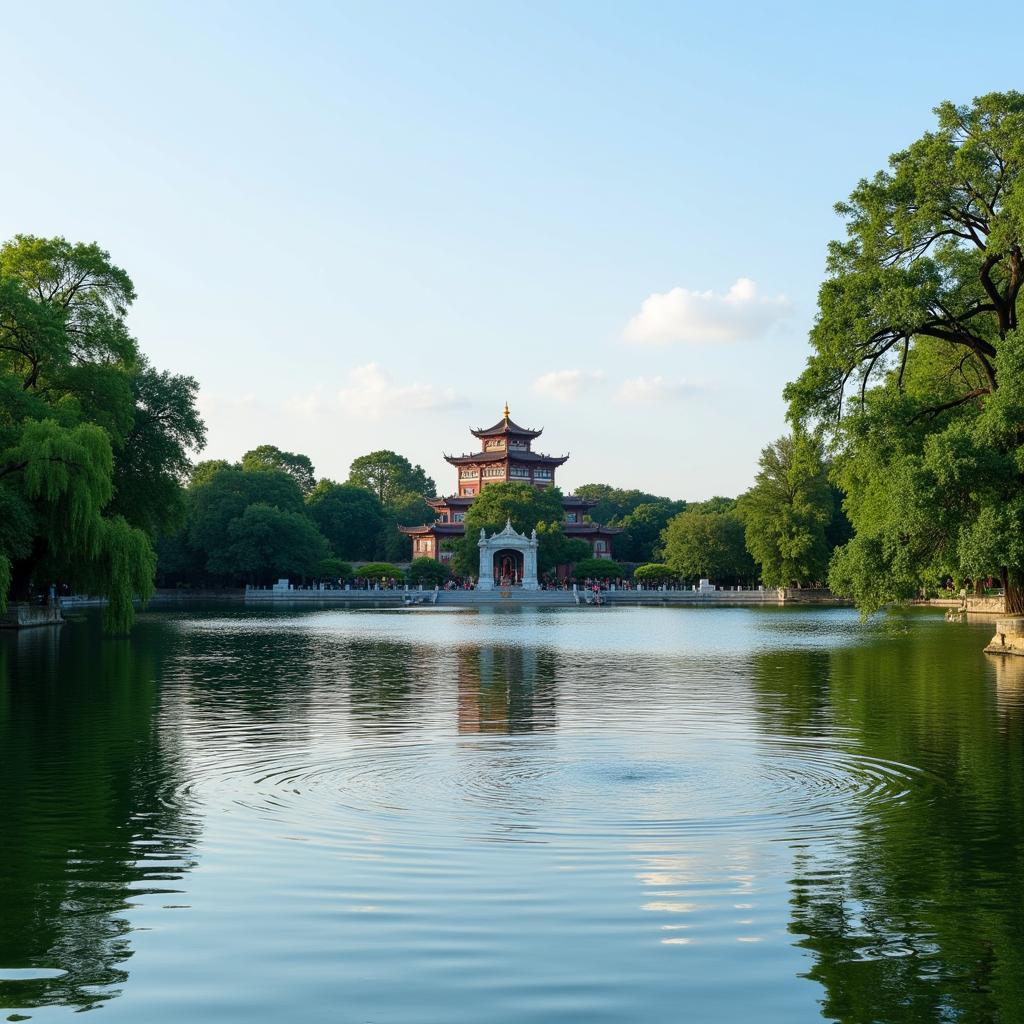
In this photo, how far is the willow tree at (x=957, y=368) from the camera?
2453 centimetres

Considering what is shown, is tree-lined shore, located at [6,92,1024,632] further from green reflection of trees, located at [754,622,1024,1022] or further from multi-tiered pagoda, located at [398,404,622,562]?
multi-tiered pagoda, located at [398,404,622,562]

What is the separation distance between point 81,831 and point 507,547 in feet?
252

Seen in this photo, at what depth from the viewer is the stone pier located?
28.2 m

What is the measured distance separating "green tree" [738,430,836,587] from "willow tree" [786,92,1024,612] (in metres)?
42.9

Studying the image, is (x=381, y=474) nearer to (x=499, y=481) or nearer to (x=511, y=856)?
(x=499, y=481)

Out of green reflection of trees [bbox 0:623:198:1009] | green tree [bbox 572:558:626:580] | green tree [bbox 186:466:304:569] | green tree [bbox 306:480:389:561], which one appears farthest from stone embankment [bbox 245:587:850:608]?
green reflection of trees [bbox 0:623:198:1009]

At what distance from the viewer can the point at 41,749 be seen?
1370cm

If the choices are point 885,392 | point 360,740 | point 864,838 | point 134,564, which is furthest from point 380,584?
point 864,838

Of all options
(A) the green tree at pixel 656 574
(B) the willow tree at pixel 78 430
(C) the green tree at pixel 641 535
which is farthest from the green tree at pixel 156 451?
(C) the green tree at pixel 641 535

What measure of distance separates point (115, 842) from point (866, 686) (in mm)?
15073

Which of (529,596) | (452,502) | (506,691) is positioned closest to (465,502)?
(452,502)

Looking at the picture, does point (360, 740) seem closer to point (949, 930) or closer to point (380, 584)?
point (949, 930)

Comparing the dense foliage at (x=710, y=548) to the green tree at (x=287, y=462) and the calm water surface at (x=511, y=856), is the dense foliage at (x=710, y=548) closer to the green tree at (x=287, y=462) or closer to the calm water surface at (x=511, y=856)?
the green tree at (x=287, y=462)

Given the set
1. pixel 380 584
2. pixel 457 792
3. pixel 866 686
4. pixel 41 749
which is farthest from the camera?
pixel 380 584
